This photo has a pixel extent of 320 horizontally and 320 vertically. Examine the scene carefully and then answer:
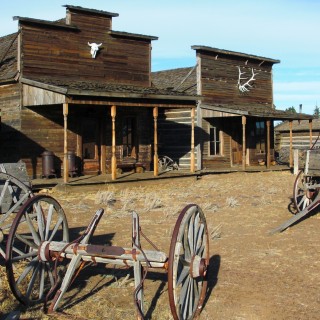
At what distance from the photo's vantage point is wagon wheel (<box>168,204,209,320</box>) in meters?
4.63

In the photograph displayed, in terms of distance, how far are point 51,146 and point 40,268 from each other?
39.7ft

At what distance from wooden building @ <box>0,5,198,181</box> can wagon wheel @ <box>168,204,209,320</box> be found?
10384 mm

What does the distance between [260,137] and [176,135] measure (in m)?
5.60

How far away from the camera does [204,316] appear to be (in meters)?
5.52

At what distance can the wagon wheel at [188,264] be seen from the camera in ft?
15.2

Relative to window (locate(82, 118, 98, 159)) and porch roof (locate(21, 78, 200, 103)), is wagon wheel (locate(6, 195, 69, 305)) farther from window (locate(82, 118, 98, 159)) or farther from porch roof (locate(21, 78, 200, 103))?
window (locate(82, 118, 98, 159))

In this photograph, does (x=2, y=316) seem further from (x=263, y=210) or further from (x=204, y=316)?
(x=263, y=210)

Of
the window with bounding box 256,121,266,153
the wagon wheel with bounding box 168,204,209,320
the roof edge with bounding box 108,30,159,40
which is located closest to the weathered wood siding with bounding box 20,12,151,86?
the roof edge with bounding box 108,30,159,40

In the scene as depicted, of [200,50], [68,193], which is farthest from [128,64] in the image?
[68,193]

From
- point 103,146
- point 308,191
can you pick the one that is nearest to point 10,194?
point 308,191

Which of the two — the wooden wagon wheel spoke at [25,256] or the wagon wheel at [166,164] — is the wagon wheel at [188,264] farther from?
the wagon wheel at [166,164]

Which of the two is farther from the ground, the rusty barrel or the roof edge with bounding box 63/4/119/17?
the roof edge with bounding box 63/4/119/17

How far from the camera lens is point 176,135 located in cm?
2338

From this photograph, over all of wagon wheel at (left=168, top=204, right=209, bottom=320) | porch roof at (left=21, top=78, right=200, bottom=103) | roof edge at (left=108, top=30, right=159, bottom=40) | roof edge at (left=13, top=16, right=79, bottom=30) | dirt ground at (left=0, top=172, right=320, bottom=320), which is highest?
roof edge at (left=108, top=30, right=159, bottom=40)
